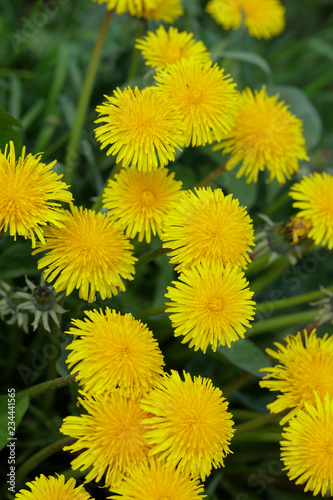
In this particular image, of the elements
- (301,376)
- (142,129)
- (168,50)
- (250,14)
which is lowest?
(301,376)

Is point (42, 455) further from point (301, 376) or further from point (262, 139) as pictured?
point (262, 139)

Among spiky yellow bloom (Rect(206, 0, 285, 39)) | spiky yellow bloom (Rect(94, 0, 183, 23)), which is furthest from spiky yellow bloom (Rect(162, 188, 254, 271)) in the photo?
spiky yellow bloom (Rect(206, 0, 285, 39))

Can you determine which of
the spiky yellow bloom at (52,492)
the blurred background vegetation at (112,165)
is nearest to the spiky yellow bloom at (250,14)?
the blurred background vegetation at (112,165)

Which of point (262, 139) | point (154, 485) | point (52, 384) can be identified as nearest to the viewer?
point (154, 485)

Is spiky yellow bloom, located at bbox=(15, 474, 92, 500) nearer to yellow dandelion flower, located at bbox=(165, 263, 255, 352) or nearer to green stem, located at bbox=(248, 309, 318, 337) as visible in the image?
yellow dandelion flower, located at bbox=(165, 263, 255, 352)

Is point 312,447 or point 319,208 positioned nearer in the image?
point 312,447

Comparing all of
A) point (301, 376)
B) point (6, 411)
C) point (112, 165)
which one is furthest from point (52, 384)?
point (112, 165)

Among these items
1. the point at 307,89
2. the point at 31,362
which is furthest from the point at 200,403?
Result: the point at 307,89

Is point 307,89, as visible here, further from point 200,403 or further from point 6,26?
point 200,403
